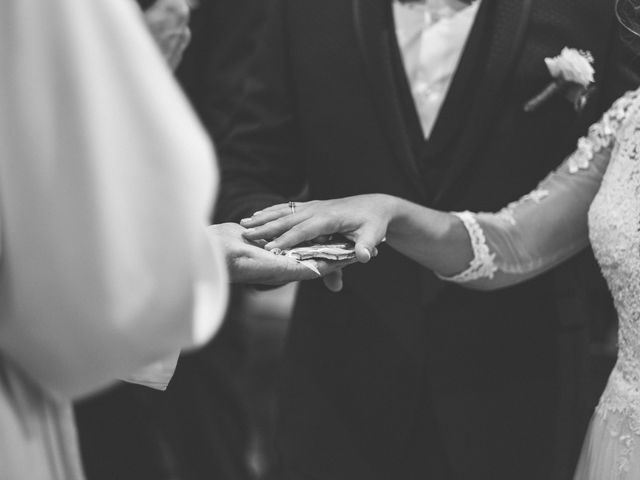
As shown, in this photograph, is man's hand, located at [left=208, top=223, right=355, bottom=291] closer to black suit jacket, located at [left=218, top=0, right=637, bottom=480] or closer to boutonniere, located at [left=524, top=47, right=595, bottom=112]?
black suit jacket, located at [left=218, top=0, right=637, bottom=480]

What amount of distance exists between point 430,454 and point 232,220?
0.55m

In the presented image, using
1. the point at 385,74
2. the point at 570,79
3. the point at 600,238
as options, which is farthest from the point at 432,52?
the point at 600,238

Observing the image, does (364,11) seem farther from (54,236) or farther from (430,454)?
(54,236)

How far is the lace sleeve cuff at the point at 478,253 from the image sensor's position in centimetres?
151

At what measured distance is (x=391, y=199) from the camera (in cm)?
143

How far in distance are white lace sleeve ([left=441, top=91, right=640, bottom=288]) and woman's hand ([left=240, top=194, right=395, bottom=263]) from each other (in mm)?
203

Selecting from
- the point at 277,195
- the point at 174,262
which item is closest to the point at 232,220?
the point at 277,195

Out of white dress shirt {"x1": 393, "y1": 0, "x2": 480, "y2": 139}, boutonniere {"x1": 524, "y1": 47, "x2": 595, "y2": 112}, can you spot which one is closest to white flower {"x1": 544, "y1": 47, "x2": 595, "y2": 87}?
boutonniere {"x1": 524, "y1": 47, "x2": 595, "y2": 112}

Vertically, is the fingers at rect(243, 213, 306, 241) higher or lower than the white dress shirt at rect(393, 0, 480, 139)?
lower

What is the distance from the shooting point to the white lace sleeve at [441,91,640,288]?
1.50m

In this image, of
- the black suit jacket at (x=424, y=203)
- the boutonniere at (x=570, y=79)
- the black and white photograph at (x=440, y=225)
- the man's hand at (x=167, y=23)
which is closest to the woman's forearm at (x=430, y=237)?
the black and white photograph at (x=440, y=225)

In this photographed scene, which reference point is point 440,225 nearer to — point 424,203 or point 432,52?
point 424,203

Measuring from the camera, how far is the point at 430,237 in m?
1.48

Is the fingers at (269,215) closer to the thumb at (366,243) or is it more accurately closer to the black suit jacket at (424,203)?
the thumb at (366,243)
